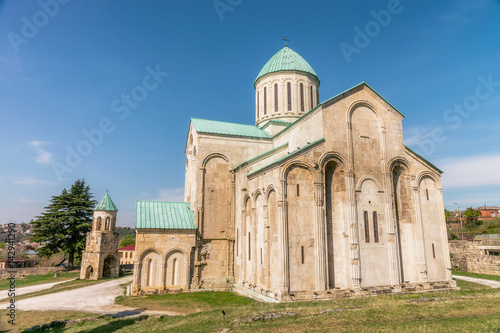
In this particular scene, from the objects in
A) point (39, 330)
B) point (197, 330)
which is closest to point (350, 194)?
point (197, 330)

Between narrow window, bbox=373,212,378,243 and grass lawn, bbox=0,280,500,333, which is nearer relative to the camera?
grass lawn, bbox=0,280,500,333

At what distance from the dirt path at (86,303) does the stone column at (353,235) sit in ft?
26.3

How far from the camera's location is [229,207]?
1900 cm

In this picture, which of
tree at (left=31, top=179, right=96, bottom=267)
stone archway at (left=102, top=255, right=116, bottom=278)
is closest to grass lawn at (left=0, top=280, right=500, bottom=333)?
stone archway at (left=102, top=255, right=116, bottom=278)

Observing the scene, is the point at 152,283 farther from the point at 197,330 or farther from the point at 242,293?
the point at 197,330

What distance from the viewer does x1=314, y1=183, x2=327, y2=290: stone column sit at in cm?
1319

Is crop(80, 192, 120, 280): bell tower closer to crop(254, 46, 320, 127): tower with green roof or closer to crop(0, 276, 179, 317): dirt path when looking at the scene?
crop(0, 276, 179, 317): dirt path

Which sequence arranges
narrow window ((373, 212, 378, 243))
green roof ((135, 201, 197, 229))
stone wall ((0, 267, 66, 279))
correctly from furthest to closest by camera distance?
stone wall ((0, 267, 66, 279))
green roof ((135, 201, 197, 229))
narrow window ((373, 212, 378, 243))

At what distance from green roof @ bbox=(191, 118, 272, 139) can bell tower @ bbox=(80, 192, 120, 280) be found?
1118cm

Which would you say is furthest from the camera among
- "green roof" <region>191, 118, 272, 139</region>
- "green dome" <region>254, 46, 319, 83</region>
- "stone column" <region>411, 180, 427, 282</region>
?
"green dome" <region>254, 46, 319, 83</region>

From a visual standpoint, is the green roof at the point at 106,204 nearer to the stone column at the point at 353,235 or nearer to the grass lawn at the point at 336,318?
the grass lawn at the point at 336,318

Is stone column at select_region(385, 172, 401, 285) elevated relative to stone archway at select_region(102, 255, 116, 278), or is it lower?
elevated

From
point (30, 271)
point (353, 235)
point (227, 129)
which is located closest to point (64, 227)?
point (30, 271)

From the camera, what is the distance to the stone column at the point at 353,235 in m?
13.8
